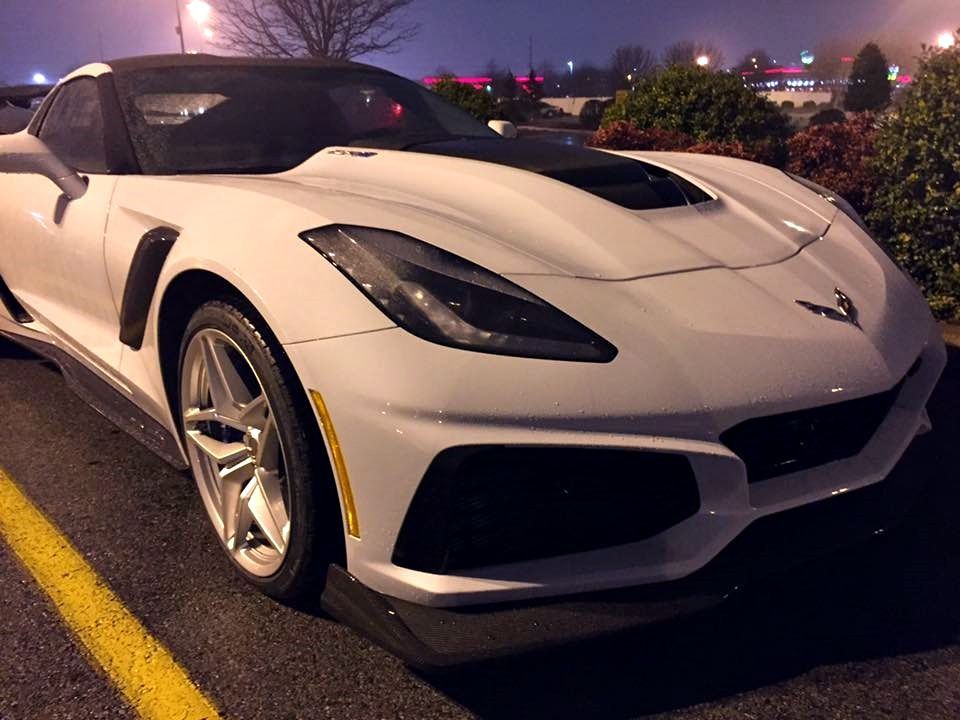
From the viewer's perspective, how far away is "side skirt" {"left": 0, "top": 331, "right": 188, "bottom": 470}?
239cm

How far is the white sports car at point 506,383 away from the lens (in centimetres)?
156

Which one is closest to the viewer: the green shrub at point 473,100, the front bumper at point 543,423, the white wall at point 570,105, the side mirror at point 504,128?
the front bumper at point 543,423

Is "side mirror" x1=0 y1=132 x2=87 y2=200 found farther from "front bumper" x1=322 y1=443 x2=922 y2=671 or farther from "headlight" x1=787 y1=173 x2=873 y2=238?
"headlight" x1=787 y1=173 x2=873 y2=238

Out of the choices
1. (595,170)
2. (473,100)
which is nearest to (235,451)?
(595,170)

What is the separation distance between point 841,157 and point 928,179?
0.97 meters

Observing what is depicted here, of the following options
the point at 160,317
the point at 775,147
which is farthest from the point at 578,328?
the point at 775,147

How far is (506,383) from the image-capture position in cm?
154

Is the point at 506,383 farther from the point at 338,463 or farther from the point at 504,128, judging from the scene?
the point at 504,128

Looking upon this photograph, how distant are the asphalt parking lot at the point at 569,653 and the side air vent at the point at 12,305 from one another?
1.42 m

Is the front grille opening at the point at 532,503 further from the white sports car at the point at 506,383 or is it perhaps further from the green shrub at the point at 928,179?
the green shrub at the point at 928,179

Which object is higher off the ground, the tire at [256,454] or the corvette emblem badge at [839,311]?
the corvette emblem badge at [839,311]

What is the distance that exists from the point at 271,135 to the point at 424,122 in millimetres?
704

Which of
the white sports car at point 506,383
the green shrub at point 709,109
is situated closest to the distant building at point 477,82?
the green shrub at point 709,109

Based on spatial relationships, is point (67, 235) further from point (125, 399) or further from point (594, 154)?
point (594, 154)
